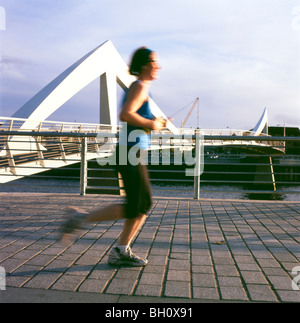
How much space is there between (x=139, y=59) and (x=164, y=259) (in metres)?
1.69

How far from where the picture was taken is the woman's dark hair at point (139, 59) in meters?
2.77

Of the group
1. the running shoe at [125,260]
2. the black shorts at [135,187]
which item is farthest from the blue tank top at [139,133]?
the running shoe at [125,260]

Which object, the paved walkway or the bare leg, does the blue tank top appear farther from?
the paved walkway

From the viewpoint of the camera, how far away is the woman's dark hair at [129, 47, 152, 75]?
2770mm

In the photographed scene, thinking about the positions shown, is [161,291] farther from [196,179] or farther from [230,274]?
[196,179]

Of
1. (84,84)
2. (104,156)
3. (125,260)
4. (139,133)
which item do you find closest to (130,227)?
(125,260)

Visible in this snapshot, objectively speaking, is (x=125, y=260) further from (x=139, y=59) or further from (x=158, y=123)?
(x=139, y=59)

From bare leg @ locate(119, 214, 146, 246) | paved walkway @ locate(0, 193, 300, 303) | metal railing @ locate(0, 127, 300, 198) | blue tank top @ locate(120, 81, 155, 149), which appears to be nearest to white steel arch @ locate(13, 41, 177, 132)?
metal railing @ locate(0, 127, 300, 198)

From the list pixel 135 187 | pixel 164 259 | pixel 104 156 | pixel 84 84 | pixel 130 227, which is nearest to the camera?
pixel 135 187

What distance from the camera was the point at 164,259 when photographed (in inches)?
124

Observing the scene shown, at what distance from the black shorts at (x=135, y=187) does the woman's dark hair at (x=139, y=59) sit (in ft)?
2.26

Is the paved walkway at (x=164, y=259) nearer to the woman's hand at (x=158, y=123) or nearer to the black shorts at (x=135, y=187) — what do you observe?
the black shorts at (x=135, y=187)

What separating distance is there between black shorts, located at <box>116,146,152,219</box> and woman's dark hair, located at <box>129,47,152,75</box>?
687 millimetres
